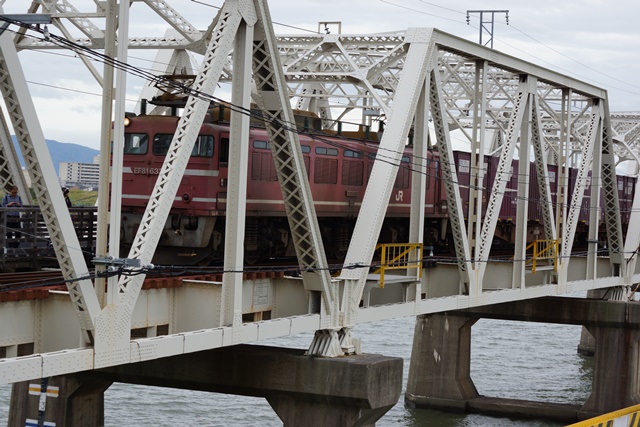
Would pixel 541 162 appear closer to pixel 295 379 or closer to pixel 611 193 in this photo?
pixel 611 193

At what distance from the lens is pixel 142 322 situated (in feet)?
58.4

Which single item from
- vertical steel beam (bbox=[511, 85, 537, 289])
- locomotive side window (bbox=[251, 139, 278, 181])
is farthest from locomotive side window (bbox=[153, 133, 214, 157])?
vertical steel beam (bbox=[511, 85, 537, 289])

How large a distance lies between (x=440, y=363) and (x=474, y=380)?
8075mm

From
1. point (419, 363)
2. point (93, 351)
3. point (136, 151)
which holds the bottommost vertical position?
point (419, 363)

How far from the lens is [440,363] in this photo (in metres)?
42.3

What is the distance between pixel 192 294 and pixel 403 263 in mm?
7912

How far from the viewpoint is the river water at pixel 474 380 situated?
39.7 m

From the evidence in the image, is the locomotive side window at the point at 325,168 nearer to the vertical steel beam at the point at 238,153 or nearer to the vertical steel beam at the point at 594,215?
the vertical steel beam at the point at 238,153

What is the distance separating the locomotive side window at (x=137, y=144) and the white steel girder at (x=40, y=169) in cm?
1025

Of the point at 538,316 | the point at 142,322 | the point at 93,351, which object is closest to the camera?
the point at 93,351

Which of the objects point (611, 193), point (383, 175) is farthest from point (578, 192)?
point (383, 175)

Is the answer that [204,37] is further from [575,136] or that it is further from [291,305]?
[575,136]

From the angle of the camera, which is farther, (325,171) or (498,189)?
(498,189)

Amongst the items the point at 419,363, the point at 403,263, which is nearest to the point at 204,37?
the point at 403,263
